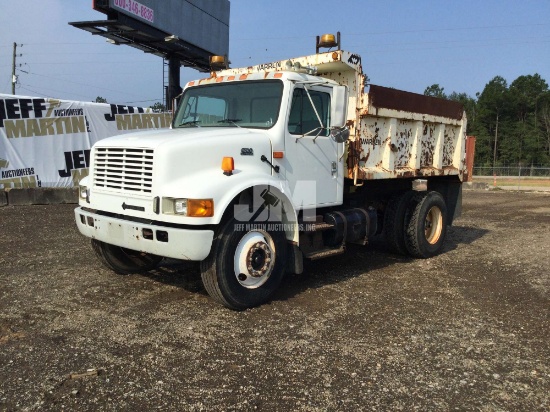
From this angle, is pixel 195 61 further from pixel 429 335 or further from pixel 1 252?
pixel 429 335

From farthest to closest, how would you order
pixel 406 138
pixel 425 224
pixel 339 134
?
pixel 425 224
pixel 406 138
pixel 339 134

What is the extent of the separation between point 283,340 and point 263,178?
1640 mm

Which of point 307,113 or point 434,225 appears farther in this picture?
point 434,225

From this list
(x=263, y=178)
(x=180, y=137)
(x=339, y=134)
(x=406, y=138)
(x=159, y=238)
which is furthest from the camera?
(x=406, y=138)

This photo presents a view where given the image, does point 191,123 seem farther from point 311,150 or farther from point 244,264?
point 244,264

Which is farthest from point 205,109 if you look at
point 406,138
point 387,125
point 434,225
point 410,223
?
point 434,225

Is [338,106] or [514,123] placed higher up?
[514,123]

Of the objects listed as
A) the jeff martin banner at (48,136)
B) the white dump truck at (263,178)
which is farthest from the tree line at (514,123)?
the white dump truck at (263,178)

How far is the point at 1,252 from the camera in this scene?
7.32 m

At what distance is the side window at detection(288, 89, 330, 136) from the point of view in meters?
5.47

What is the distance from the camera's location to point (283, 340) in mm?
4250

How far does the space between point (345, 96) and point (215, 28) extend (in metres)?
29.9

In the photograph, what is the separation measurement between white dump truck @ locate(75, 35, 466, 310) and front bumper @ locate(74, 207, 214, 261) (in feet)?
0.04

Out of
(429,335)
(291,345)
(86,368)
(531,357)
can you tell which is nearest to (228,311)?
(291,345)
